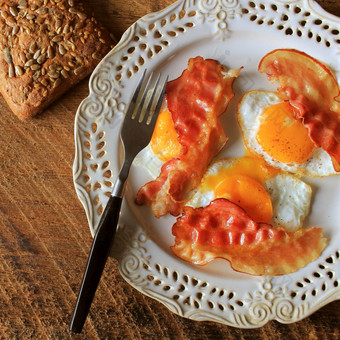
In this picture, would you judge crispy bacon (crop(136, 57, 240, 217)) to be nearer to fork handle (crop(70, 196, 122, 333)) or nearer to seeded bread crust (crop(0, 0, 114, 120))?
→ fork handle (crop(70, 196, 122, 333))

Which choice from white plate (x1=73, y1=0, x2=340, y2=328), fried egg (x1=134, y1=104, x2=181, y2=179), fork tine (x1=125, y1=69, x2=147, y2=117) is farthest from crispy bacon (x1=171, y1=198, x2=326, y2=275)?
fork tine (x1=125, y1=69, x2=147, y2=117)

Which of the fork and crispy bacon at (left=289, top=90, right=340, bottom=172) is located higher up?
crispy bacon at (left=289, top=90, right=340, bottom=172)

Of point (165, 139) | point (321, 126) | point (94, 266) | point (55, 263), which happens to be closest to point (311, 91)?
point (321, 126)

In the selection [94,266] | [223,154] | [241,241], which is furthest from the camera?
[223,154]

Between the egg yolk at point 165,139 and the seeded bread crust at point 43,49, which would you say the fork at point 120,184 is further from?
the seeded bread crust at point 43,49

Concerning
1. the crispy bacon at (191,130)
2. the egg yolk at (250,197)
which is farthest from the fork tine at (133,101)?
the egg yolk at (250,197)

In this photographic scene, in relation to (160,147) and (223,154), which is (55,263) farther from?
(223,154)

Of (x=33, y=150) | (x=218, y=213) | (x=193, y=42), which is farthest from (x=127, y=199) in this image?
(x=193, y=42)
